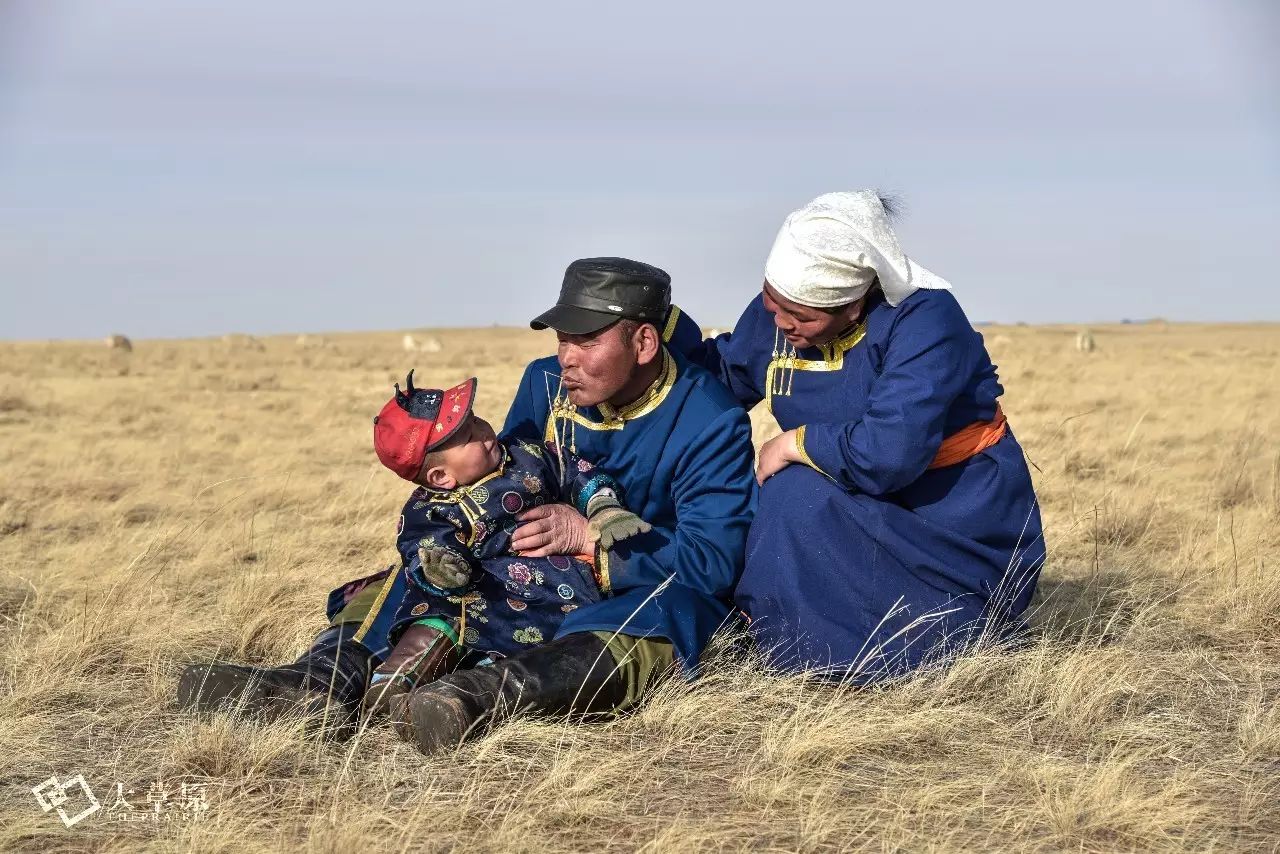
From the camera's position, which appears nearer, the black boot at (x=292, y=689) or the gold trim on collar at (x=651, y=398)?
the black boot at (x=292, y=689)

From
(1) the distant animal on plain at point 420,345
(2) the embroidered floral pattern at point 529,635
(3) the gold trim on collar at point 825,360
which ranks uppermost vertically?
(3) the gold trim on collar at point 825,360

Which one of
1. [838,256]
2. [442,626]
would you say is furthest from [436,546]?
[838,256]

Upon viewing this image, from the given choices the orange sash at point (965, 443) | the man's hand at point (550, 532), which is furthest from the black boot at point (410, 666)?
the orange sash at point (965, 443)

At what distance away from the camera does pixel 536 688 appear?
3.65 metres

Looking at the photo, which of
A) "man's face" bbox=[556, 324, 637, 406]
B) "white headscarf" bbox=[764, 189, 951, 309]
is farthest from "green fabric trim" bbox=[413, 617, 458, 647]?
"white headscarf" bbox=[764, 189, 951, 309]

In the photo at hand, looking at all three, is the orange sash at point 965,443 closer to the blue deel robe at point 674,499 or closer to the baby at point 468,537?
the blue deel robe at point 674,499

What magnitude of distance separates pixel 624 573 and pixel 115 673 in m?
1.88

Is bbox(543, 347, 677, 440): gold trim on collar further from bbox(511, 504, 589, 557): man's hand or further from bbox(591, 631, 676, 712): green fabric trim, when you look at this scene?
bbox(591, 631, 676, 712): green fabric trim

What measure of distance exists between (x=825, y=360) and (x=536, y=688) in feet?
4.58

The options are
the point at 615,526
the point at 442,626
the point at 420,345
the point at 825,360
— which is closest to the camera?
the point at 615,526

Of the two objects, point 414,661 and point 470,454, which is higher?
point 470,454

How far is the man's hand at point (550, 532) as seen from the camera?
399 centimetres

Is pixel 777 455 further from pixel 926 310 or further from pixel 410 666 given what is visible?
pixel 410 666

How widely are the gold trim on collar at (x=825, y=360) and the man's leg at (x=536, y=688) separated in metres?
1.01
